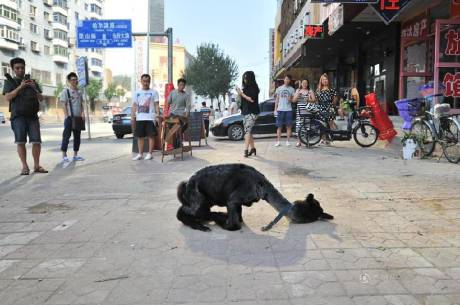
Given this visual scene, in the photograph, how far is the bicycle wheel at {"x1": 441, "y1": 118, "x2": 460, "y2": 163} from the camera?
813 cm

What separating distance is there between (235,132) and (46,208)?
36.0 ft

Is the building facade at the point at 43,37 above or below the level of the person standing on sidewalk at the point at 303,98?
above

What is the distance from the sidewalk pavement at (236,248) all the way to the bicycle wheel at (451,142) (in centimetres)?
121

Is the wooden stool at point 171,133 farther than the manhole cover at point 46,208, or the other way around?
the wooden stool at point 171,133

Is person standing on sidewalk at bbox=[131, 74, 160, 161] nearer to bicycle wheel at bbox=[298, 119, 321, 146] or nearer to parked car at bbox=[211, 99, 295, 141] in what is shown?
bicycle wheel at bbox=[298, 119, 321, 146]

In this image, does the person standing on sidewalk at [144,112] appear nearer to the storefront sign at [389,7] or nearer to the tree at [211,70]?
the storefront sign at [389,7]

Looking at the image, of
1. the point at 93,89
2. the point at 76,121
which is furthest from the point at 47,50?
the point at 76,121

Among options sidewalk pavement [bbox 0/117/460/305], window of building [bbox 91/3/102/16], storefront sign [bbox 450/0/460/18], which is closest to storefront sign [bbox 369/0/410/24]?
storefront sign [bbox 450/0/460/18]

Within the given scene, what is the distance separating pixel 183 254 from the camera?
3867 millimetres

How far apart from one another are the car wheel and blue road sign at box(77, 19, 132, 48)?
980 centimetres

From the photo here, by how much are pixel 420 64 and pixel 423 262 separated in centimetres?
1150

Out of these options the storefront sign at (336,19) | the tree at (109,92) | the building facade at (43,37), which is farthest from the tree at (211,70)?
the storefront sign at (336,19)

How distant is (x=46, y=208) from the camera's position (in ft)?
18.7

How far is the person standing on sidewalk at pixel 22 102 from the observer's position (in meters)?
8.00
